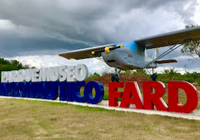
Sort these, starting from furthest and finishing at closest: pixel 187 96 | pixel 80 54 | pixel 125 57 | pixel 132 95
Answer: pixel 80 54 < pixel 125 57 < pixel 132 95 < pixel 187 96

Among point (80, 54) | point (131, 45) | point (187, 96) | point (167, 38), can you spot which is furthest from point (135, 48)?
point (80, 54)

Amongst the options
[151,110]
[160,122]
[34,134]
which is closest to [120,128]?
[160,122]

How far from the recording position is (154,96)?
281 inches

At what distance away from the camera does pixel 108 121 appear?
539 cm

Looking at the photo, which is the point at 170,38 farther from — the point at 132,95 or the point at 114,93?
the point at 114,93

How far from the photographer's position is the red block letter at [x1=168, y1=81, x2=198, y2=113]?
609cm

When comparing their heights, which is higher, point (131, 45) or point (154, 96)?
point (131, 45)

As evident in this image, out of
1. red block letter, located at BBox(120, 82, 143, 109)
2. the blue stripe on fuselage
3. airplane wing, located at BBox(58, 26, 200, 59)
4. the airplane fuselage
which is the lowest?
red block letter, located at BBox(120, 82, 143, 109)

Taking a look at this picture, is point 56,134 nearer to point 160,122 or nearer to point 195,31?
point 160,122

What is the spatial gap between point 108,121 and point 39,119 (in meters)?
2.53

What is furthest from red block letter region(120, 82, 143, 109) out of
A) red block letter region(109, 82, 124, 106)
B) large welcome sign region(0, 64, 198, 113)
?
red block letter region(109, 82, 124, 106)

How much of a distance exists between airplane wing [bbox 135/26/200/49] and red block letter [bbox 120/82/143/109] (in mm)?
3083

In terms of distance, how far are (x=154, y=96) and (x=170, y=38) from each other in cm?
386

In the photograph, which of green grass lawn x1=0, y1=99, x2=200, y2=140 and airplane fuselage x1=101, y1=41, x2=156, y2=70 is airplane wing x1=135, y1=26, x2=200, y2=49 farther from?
green grass lawn x1=0, y1=99, x2=200, y2=140
